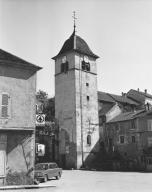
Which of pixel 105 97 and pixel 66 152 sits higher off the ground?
pixel 105 97

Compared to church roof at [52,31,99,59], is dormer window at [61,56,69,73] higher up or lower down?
lower down

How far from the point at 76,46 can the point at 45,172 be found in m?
30.9

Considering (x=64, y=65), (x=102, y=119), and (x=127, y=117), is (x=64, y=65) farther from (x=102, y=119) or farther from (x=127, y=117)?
(x=127, y=117)

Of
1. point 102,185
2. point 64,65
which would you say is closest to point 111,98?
point 64,65

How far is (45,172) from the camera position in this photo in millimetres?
25531

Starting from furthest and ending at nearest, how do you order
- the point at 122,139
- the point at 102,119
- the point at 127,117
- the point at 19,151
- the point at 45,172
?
the point at 102,119
the point at 127,117
the point at 122,139
the point at 45,172
the point at 19,151

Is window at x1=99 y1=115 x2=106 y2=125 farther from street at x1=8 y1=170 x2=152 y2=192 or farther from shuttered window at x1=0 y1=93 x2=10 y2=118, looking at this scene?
shuttered window at x1=0 y1=93 x2=10 y2=118

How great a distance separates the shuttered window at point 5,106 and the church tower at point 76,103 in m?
27.5

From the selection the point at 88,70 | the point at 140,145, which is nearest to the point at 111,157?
the point at 140,145

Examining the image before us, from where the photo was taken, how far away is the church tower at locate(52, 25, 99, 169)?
155 ft

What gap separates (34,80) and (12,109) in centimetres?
286

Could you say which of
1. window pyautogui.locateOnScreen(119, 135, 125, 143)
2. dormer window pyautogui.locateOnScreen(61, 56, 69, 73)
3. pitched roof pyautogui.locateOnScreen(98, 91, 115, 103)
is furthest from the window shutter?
pitched roof pyautogui.locateOnScreen(98, 91, 115, 103)

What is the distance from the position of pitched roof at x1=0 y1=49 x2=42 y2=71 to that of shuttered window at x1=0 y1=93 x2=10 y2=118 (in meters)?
2.26

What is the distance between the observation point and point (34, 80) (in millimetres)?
21672
